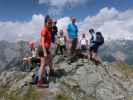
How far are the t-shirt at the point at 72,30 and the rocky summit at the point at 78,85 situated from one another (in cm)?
198

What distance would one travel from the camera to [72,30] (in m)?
23.6

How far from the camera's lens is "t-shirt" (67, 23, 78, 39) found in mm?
23609

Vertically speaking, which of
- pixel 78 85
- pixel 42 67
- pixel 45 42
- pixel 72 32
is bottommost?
pixel 78 85

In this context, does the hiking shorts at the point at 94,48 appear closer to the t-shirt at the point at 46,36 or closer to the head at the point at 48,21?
the t-shirt at the point at 46,36

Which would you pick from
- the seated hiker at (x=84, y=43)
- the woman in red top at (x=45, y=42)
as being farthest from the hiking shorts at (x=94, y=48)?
the woman in red top at (x=45, y=42)

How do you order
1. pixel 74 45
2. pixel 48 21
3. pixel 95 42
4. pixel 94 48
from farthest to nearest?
pixel 94 48 < pixel 95 42 < pixel 74 45 < pixel 48 21

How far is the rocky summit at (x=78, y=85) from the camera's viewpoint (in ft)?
62.1

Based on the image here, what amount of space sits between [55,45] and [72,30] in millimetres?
2782

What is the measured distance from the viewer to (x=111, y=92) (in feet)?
67.5

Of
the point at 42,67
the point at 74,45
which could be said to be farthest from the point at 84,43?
the point at 42,67

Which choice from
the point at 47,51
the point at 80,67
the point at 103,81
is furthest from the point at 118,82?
the point at 47,51

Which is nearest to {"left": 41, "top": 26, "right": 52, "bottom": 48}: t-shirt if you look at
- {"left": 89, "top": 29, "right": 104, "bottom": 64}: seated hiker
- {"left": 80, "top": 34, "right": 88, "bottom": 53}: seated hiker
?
{"left": 89, "top": 29, "right": 104, "bottom": 64}: seated hiker

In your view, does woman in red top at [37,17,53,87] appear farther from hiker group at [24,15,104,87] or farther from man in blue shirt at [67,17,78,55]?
man in blue shirt at [67,17,78,55]

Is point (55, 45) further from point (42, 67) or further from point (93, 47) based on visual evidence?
point (42, 67)
